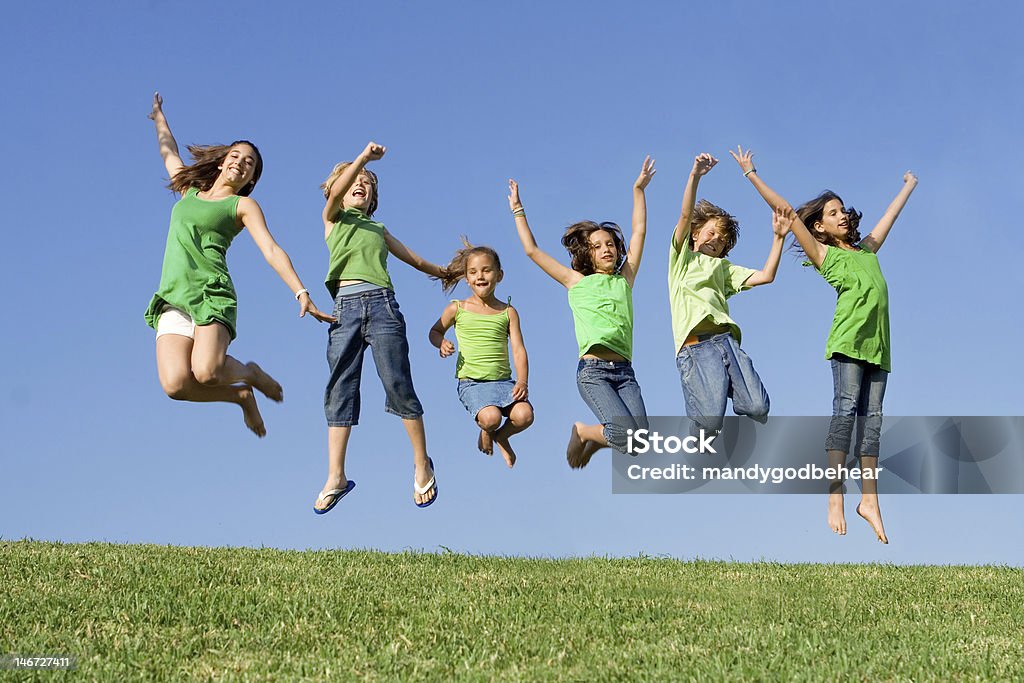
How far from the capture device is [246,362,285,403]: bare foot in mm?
9289

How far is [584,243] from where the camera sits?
1112 centimetres

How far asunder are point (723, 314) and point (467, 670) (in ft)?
15.7

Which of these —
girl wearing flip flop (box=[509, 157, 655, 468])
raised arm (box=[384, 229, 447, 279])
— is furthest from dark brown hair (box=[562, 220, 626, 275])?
raised arm (box=[384, 229, 447, 279])

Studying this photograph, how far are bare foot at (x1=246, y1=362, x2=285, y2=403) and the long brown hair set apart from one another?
5.17 feet

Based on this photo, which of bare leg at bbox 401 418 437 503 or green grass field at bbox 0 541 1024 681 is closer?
green grass field at bbox 0 541 1024 681

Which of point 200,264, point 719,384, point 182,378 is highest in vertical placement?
point 200,264

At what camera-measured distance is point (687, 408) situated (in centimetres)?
1086

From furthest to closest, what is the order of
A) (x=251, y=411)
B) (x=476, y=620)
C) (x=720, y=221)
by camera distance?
(x=720, y=221) < (x=251, y=411) < (x=476, y=620)

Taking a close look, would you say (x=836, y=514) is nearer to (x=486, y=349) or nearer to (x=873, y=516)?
(x=873, y=516)

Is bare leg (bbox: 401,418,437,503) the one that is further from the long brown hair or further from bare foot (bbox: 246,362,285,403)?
the long brown hair

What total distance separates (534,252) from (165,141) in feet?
11.8

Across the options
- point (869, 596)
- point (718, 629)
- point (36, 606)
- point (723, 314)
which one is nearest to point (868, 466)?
point (869, 596)

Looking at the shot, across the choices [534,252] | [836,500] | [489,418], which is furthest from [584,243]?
[836,500]

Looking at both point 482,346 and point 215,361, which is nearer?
point 215,361
